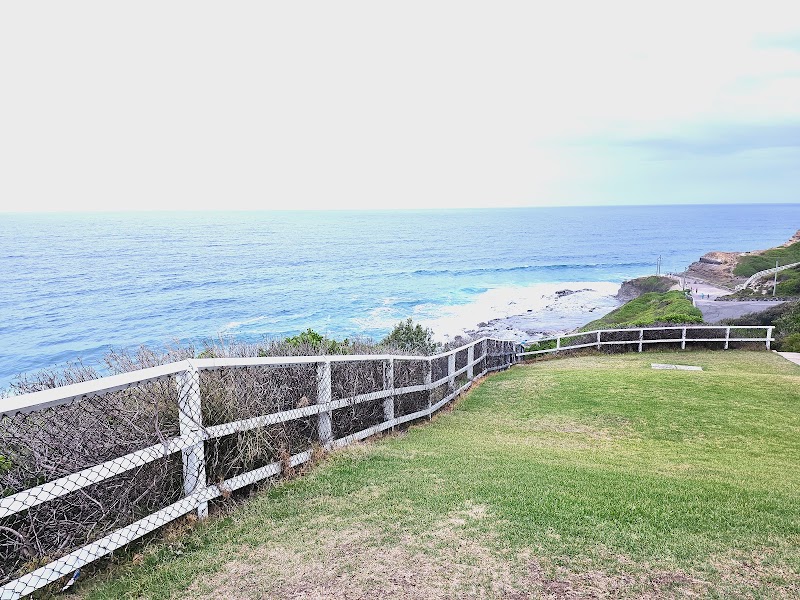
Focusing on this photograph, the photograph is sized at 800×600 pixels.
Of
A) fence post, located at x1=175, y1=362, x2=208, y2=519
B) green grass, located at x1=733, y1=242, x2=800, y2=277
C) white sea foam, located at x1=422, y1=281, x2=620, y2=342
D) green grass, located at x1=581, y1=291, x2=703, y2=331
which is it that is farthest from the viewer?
green grass, located at x1=733, y1=242, x2=800, y2=277

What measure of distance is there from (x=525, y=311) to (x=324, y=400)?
A: 4726 cm

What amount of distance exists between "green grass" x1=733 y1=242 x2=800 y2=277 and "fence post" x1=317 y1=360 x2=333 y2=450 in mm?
66036

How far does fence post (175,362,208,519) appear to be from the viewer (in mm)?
4332

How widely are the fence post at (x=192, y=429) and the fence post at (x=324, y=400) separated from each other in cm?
179

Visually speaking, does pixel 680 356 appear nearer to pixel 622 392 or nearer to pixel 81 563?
pixel 622 392

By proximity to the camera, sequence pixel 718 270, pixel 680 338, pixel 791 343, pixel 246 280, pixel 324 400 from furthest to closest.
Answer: pixel 246 280 → pixel 718 270 → pixel 680 338 → pixel 791 343 → pixel 324 400

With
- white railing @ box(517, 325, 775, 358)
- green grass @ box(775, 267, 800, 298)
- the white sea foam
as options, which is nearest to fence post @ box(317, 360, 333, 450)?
white railing @ box(517, 325, 775, 358)

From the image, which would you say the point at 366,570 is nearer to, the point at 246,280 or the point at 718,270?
the point at 246,280

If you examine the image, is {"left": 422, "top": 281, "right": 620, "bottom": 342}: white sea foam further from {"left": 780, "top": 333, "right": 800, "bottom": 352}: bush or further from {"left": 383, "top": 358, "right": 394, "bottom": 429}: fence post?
{"left": 383, "top": 358, "right": 394, "bottom": 429}: fence post

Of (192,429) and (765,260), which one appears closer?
(192,429)

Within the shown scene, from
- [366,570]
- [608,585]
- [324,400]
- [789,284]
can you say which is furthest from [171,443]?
[789,284]

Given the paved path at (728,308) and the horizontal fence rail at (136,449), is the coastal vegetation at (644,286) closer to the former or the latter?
the paved path at (728,308)

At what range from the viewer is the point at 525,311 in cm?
5181

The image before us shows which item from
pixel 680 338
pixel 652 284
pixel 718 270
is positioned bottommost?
pixel 652 284
